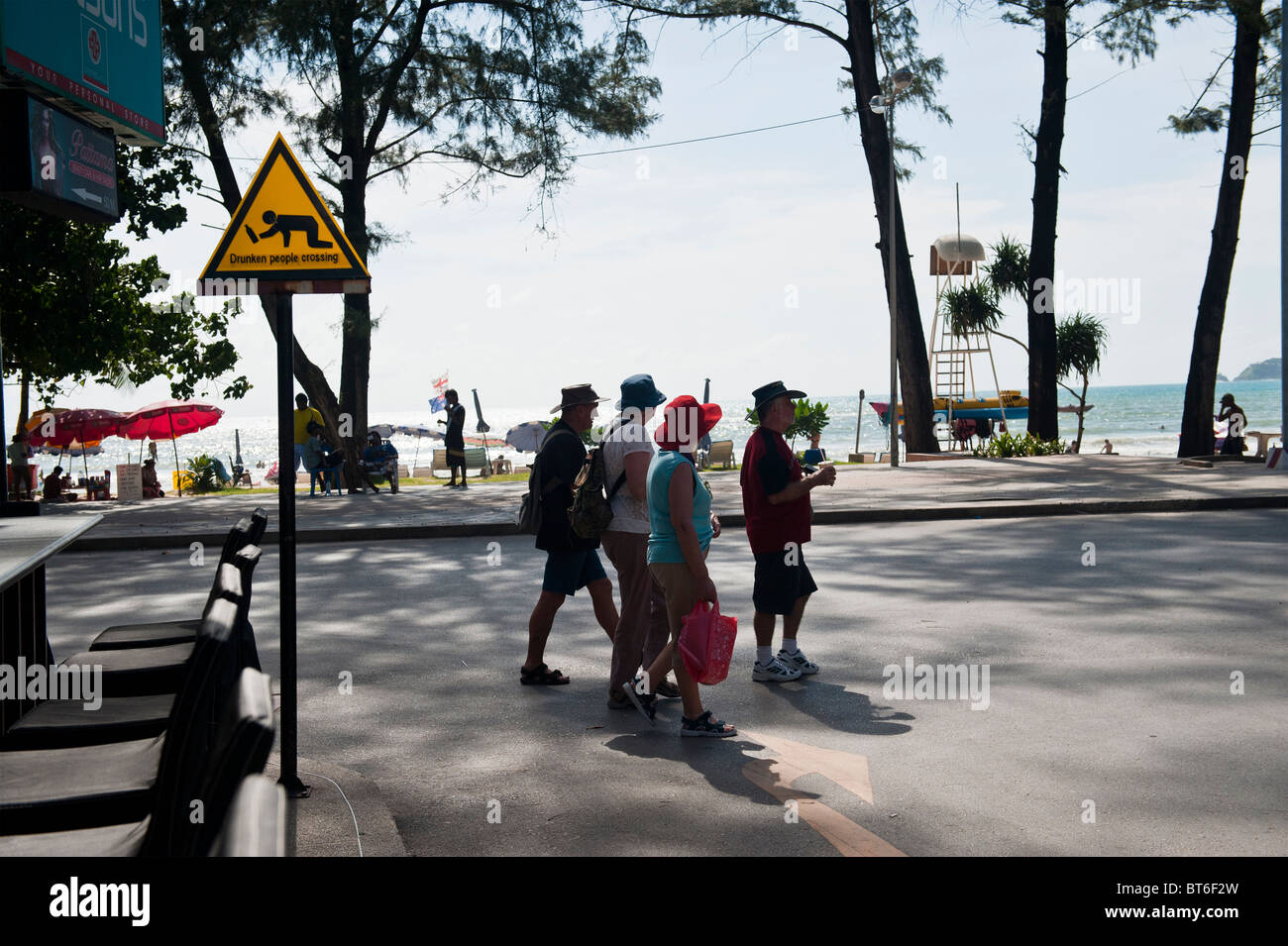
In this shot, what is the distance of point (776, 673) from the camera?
7.29 m

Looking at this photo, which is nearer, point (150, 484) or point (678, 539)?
point (678, 539)

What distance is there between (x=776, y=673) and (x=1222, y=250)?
21421mm

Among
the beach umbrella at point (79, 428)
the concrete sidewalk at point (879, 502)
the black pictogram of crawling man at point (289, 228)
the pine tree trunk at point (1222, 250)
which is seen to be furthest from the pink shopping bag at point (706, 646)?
the beach umbrella at point (79, 428)

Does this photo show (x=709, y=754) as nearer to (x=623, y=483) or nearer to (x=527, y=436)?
(x=623, y=483)

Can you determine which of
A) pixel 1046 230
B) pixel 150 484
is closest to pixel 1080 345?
pixel 1046 230

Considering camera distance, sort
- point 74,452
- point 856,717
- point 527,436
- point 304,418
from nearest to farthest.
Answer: point 856,717 → point 304,418 → point 527,436 → point 74,452

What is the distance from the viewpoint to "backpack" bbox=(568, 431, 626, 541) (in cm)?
683

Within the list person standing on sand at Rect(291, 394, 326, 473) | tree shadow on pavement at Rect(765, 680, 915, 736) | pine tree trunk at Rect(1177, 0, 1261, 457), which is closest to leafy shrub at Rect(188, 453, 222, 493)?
person standing on sand at Rect(291, 394, 326, 473)

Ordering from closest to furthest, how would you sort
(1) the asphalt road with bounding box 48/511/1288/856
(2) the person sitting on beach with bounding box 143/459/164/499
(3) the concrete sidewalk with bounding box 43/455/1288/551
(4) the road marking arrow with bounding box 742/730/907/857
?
(4) the road marking arrow with bounding box 742/730/907/857 → (1) the asphalt road with bounding box 48/511/1288/856 → (3) the concrete sidewalk with bounding box 43/455/1288/551 → (2) the person sitting on beach with bounding box 143/459/164/499

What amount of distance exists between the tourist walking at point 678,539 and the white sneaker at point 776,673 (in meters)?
0.93

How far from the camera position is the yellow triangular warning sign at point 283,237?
16.5 feet

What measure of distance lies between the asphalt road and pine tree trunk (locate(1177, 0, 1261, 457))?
49.9 ft

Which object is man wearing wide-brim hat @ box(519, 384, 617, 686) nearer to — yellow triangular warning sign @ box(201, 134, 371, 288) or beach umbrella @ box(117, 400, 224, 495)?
yellow triangular warning sign @ box(201, 134, 371, 288)

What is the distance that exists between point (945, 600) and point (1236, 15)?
1884 centimetres
